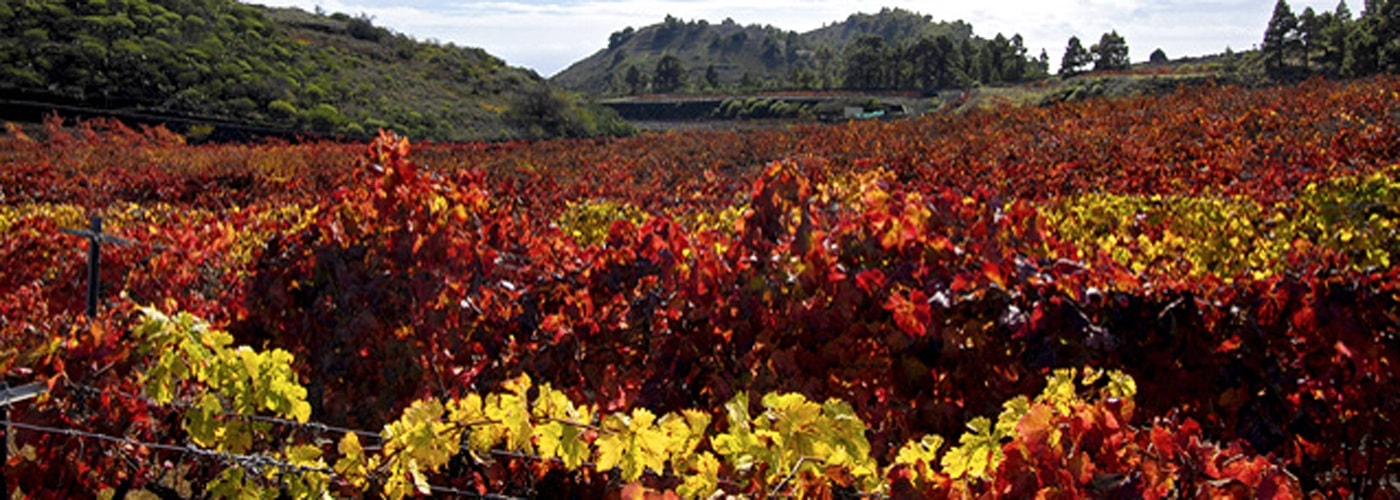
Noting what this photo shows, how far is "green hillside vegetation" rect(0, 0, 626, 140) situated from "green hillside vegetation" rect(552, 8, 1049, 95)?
23.9 m

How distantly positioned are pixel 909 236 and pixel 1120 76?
119 feet

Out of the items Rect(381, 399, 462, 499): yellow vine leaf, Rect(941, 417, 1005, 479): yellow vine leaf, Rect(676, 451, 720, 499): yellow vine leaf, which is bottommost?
Rect(381, 399, 462, 499): yellow vine leaf

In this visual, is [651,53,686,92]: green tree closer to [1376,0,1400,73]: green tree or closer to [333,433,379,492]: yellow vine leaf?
[1376,0,1400,73]: green tree

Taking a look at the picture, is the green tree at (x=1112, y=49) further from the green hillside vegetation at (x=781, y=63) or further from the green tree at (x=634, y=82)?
the green tree at (x=634, y=82)

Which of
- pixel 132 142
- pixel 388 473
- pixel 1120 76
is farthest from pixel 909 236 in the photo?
pixel 1120 76

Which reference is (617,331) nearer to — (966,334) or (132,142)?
(966,334)

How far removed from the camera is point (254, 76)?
31.3m

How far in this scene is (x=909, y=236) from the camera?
10.6ft

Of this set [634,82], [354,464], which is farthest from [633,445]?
[634,82]

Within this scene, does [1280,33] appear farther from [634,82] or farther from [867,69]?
[634,82]

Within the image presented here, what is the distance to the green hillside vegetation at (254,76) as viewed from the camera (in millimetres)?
28094

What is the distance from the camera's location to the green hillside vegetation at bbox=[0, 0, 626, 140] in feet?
92.2

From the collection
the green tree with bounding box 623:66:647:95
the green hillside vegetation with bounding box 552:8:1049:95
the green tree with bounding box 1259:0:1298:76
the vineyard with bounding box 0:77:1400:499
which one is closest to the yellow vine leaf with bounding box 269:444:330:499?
the vineyard with bounding box 0:77:1400:499

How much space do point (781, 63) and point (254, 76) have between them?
147 meters
